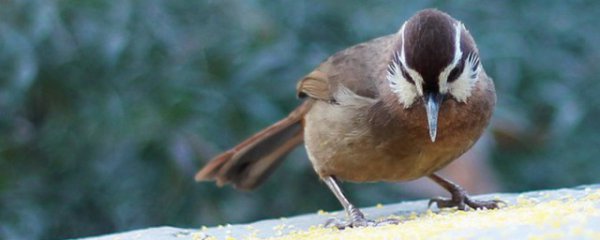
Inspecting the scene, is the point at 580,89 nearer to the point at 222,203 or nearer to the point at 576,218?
the point at 222,203

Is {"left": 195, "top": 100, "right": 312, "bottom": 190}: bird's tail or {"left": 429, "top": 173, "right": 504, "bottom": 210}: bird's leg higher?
{"left": 195, "top": 100, "right": 312, "bottom": 190}: bird's tail

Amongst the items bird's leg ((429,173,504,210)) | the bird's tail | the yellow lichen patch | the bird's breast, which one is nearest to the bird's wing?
the bird's breast

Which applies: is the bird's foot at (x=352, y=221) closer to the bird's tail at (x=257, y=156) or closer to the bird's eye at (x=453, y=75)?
the bird's eye at (x=453, y=75)

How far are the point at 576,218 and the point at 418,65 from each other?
49.6 inches

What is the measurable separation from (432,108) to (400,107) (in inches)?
9.5

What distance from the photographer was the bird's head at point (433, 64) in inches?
187

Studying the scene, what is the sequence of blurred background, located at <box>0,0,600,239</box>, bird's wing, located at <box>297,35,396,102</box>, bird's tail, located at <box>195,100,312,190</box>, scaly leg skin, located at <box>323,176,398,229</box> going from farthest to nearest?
bird's tail, located at <box>195,100,312,190</box>
blurred background, located at <box>0,0,600,239</box>
bird's wing, located at <box>297,35,396,102</box>
scaly leg skin, located at <box>323,176,398,229</box>

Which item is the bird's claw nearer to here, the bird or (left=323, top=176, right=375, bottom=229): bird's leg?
the bird

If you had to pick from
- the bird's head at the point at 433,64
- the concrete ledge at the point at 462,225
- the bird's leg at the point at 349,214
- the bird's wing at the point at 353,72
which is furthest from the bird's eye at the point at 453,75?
the bird's leg at the point at 349,214

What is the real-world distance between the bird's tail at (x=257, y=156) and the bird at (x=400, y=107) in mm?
131

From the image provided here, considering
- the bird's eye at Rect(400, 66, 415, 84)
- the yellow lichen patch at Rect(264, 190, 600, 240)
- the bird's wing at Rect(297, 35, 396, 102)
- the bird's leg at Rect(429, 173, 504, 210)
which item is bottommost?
the yellow lichen patch at Rect(264, 190, 600, 240)

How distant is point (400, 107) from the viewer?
5.02 m

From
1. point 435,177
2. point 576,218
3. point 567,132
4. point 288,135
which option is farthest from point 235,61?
point 576,218

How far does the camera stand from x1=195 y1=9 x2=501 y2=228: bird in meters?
4.80
